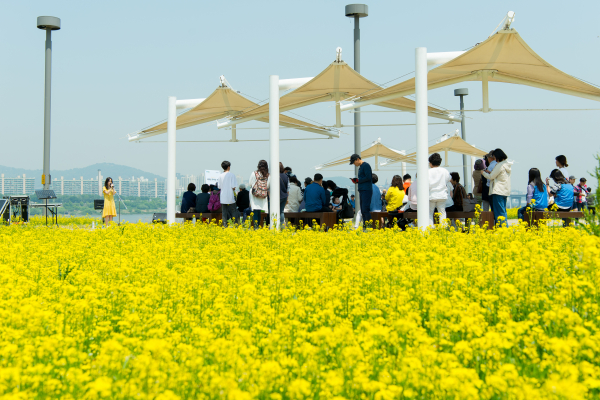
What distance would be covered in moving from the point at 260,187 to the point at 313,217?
4.29ft

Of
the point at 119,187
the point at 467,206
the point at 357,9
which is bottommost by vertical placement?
the point at 467,206

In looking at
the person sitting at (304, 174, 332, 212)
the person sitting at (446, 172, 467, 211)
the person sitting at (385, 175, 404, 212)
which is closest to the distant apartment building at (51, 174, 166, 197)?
the person sitting at (304, 174, 332, 212)

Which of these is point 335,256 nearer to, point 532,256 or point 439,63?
point 532,256

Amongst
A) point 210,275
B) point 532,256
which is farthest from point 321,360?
point 532,256

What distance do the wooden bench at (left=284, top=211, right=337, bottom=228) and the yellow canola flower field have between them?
14.5 ft

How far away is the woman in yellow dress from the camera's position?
50.6 feet

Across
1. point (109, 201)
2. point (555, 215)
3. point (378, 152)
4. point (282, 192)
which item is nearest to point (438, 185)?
point (555, 215)

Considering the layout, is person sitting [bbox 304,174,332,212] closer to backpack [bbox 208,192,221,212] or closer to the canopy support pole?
backpack [bbox 208,192,221,212]

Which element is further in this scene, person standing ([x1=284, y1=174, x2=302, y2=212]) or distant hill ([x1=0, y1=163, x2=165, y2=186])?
distant hill ([x1=0, y1=163, x2=165, y2=186])

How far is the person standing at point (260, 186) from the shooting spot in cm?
1176

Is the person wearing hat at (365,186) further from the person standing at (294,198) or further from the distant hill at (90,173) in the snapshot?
the distant hill at (90,173)

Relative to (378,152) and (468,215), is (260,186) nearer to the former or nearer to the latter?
(468,215)

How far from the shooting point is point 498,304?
399cm

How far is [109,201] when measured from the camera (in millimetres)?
15594
